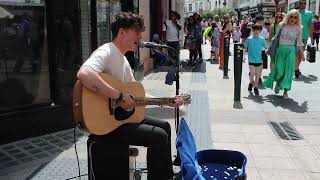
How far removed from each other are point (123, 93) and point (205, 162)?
1.24 m

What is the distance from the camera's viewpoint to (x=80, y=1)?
671 cm

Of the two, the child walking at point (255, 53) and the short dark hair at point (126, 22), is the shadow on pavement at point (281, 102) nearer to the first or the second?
the child walking at point (255, 53)

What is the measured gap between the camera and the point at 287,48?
865cm

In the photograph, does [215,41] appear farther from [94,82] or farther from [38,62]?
[94,82]

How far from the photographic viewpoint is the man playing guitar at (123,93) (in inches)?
134

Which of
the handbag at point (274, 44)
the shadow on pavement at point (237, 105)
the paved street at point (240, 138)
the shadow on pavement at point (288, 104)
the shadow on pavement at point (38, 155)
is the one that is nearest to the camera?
the shadow on pavement at point (38, 155)

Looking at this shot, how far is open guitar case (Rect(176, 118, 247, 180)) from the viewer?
3695 mm

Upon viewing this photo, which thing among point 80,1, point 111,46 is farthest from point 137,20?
point 80,1

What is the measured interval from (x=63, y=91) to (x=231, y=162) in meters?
2.96

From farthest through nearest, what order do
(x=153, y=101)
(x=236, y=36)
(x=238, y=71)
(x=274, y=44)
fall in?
(x=236, y=36)
(x=274, y=44)
(x=238, y=71)
(x=153, y=101)

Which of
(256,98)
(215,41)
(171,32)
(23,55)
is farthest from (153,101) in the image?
(215,41)

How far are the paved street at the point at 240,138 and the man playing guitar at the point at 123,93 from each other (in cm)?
127

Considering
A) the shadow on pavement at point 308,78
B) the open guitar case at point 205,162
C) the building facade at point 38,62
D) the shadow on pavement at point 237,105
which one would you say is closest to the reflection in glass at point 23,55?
the building facade at point 38,62

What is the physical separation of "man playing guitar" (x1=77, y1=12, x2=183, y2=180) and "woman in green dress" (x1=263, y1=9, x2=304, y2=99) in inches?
208
